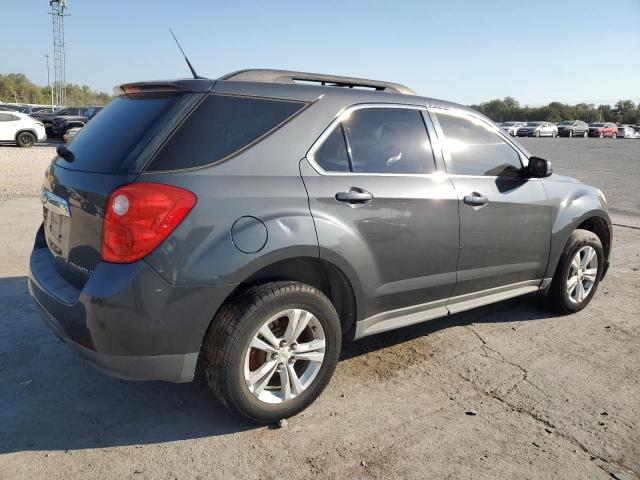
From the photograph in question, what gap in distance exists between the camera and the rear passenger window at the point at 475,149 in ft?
12.3

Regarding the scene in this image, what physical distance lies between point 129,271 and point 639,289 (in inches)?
203

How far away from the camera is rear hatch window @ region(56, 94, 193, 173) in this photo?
2.67 m

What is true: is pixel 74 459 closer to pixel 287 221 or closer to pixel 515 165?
pixel 287 221

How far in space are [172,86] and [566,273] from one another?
3531mm

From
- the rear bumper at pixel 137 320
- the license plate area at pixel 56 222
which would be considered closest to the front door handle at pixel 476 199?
the rear bumper at pixel 137 320

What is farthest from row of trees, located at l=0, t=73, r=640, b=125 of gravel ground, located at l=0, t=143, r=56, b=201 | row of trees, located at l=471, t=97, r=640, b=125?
gravel ground, located at l=0, t=143, r=56, b=201

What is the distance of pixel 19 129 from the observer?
22.7 m

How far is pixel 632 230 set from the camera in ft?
27.9

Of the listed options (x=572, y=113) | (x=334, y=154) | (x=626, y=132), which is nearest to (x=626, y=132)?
(x=626, y=132)

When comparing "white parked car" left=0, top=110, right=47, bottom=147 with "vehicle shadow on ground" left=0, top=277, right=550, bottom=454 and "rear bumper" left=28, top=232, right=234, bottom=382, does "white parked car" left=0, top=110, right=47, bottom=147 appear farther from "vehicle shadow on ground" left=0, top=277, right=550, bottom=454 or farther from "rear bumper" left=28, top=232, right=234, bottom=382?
"rear bumper" left=28, top=232, right=234, bottom=382

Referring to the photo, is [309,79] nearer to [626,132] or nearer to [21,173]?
[21,173]

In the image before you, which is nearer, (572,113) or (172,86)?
(172,86)

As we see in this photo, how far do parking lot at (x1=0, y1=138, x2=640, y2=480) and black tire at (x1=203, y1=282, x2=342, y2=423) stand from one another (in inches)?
5.6

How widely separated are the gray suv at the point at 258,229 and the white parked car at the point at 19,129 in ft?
74.8
